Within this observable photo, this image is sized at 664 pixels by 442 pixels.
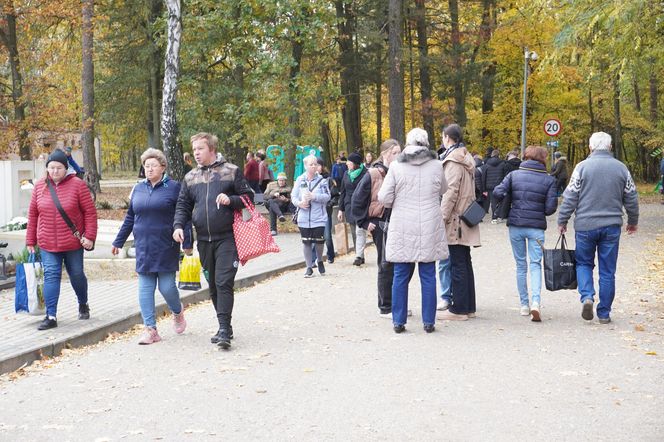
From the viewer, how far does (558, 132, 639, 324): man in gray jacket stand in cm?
917

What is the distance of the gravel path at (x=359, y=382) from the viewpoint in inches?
220

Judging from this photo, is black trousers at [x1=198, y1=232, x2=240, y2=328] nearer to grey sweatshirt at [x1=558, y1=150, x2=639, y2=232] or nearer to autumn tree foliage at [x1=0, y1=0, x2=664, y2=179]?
grey sweatshirt at [x1=558, y1=150, x2=639, y2=232]

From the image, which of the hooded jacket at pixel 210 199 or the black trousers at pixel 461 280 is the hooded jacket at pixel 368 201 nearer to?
the black trousers at pixel 461 280

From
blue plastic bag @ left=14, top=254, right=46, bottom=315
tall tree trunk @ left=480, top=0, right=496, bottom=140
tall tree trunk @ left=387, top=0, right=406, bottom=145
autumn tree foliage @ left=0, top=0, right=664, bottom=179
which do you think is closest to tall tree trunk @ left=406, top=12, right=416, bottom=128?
autumn tree foliage @ left=0, top=0, right=664, bottom=179

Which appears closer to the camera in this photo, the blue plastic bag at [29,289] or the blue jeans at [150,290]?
the blue jeans at [150,290]

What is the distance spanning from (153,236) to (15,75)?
2527 centimetres

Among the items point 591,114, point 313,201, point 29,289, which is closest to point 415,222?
point 29,289

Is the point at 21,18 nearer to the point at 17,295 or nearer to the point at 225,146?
the point at 225,146

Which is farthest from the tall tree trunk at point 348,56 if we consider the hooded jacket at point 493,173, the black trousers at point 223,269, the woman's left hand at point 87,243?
the black trousers at point 223,269

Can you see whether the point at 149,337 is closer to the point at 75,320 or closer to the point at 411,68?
the point at 75,320

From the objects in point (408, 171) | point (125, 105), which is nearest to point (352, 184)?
point (408, 171)

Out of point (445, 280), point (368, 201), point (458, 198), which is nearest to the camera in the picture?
point (458, 198)

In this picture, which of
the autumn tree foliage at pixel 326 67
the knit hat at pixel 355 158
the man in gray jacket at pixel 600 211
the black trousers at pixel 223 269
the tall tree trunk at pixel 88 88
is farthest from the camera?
the tall tree trunk at pixel 88 88

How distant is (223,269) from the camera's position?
8.31 metres
